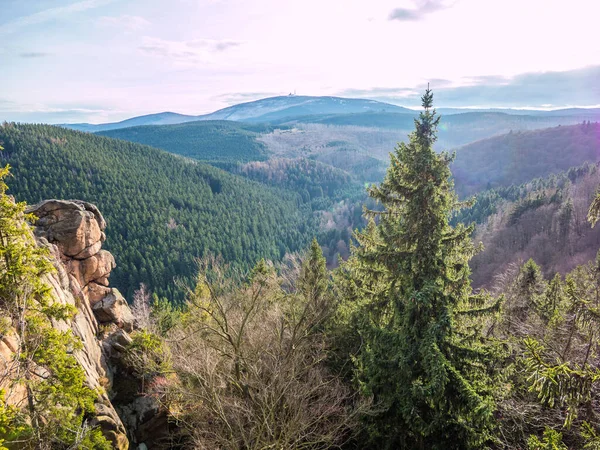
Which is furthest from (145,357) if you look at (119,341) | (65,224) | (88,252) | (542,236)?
(542,236)

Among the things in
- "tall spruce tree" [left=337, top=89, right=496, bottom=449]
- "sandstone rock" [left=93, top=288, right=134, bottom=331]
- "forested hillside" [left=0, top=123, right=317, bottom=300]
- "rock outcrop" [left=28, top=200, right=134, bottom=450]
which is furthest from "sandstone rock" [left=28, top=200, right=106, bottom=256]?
"forested hillside" [left=0, top=123, right=317, bottom=300]

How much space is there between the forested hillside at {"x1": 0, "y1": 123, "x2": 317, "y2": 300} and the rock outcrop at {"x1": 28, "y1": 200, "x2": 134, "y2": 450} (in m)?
73.9

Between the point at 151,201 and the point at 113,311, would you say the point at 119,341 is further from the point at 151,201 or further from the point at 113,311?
the point at 151,201

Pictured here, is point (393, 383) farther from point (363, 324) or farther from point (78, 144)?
point (78, 144)

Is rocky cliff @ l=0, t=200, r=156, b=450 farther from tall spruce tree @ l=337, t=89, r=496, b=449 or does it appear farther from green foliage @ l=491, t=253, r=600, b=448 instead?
green foliage @ l=491, t=253, r=600, b=448

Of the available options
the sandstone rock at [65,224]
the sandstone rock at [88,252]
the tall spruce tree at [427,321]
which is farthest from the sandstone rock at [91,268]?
the tall spruce tree at [427,321]

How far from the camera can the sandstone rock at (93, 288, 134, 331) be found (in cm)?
2000

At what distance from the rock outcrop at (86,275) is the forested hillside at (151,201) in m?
73.9

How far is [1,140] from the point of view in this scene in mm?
129500

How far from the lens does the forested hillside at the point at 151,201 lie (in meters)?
101

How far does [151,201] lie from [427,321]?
126 m

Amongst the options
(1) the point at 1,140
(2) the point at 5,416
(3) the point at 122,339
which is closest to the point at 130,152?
(1) the point at 1,140

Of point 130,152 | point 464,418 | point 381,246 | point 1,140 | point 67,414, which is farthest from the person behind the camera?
point 130,152

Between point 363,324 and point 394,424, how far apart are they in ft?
13.8
